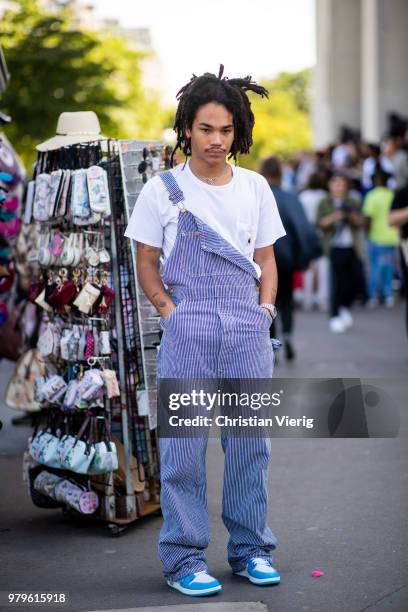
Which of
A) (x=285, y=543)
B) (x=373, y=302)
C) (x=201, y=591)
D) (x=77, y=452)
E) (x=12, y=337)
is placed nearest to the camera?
(x=201, y=591)

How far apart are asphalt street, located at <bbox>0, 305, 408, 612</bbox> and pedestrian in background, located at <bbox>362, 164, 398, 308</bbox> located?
965cm

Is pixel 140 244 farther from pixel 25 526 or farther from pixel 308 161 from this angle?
pixel 308 161

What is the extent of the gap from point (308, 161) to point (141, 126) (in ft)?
165

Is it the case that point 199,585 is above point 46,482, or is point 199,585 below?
below

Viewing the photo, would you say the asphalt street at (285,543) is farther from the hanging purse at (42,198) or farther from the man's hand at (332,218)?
the man's hand at (332,218)

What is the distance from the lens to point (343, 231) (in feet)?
48.4

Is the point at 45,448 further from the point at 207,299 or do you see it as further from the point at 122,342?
the point at 207,299

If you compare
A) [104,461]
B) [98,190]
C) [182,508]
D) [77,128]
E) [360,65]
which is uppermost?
[360,65]

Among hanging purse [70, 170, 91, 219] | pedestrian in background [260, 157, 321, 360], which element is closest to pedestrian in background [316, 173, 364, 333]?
pedestrian in background [260, 157, 321, 360]

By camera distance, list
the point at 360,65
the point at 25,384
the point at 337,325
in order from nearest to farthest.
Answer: the point at 25,384
the point at 337,325
the point at 360,65

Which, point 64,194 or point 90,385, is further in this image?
point 64,194

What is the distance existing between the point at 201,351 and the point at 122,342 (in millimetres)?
1231

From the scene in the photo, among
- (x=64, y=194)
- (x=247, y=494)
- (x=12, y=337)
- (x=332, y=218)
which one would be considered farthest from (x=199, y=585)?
(x=332, y=218)

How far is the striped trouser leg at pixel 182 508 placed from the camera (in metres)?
4.82
